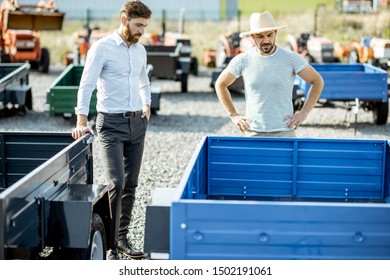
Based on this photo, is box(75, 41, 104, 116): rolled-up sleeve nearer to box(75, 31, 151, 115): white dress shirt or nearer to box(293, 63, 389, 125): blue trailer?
box(75, 31, 151, 115): white dress shirt

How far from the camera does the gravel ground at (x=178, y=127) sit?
28.3ft

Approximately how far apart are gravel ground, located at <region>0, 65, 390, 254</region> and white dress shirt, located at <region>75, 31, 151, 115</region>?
1.48 meters

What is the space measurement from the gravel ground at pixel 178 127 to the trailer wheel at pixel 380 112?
0.12m

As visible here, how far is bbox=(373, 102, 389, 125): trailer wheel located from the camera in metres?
12.3

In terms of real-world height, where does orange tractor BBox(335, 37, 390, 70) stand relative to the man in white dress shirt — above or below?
below

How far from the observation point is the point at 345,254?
10.5 ft

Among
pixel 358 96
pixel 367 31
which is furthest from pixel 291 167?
pixel 367 31

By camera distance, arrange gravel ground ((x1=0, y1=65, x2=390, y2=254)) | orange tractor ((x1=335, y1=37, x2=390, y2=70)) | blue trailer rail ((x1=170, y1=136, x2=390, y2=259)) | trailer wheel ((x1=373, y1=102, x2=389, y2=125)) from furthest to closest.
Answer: orange tractor ((x1=335, y1=37, x2=390, y2=70)) < trailer wheel ((x1=373, y1=102, x2=389, y2=125)) < gravel ground ((x1=0, y1=65, x2=390, y2=254)) < blue trailer rail ((x1=170, y1=136, x2=390, y2=259))

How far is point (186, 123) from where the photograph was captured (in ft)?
41.9

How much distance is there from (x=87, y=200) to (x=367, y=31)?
28982 mm

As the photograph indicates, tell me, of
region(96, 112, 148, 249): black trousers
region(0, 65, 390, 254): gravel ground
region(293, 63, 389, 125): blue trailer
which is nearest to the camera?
region(96, 112, 148, 249): black trousers

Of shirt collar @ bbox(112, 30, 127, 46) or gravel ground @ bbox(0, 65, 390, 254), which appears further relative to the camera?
gravel ground @ bbox(0, 65, 390, 254)

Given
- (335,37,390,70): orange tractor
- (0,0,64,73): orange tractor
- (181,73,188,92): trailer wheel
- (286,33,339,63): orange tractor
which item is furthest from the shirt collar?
(286,33,339,63): orange tractor

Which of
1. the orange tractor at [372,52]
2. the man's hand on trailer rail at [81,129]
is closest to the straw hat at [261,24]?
the man's hand on trailer rail at [81,129]
